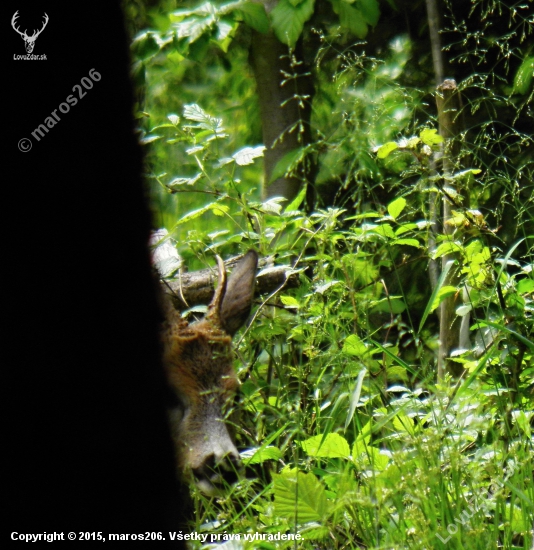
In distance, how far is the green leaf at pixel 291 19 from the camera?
4.24m

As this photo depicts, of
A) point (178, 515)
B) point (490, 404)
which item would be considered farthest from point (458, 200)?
point (178, 515)

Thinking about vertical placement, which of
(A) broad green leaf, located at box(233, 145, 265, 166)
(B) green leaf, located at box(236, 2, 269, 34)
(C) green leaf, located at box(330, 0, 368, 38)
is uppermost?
(B) green leaf, located at box(236, 2, 269, 34)

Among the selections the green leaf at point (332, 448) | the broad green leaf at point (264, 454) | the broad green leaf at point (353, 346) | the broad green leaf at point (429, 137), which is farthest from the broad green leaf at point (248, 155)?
the green leaf at point (332, 448)

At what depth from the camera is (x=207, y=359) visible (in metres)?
3.29

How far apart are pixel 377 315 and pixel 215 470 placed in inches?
107

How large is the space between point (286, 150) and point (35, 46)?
101 inches

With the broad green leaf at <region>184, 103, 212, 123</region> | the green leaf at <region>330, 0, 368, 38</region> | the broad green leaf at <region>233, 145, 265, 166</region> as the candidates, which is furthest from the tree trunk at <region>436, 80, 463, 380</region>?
the broad green leaf at <region>184, 103, 212, 123</region>

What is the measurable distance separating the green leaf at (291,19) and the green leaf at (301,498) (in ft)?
9.68

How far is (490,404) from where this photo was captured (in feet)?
8.55

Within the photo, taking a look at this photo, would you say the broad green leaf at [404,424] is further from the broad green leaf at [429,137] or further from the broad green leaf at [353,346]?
the broad green leaf at [429,137]

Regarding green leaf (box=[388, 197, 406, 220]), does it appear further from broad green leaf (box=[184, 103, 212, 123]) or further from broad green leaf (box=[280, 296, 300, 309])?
broad green leaf (box=[184, 103, 212, 123])

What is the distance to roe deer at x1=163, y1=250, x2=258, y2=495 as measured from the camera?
3.14 meters

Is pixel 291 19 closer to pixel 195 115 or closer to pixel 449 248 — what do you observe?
pixel 195 115

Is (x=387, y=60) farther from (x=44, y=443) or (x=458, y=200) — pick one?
(x=44, y=443)
